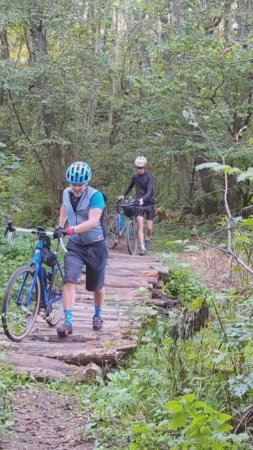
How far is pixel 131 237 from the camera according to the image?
12453mm

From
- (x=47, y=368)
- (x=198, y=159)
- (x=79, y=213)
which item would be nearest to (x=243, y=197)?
(x=198, y=159)

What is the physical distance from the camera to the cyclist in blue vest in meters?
6.03

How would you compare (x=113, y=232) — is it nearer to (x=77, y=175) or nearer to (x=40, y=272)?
(x=40, y=272)

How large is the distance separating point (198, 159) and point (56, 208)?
420cm

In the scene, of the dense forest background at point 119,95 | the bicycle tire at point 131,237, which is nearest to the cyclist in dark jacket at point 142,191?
the bicycle tire at point 131,237

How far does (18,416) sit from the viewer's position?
168 inches

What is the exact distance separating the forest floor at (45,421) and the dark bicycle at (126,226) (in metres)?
7.27

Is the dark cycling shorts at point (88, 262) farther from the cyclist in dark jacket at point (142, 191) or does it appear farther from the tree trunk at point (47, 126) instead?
the tree trunk at point (47, 126)

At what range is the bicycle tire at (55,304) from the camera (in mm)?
6711

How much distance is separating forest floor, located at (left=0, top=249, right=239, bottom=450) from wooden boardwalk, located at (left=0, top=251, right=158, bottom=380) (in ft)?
1.42

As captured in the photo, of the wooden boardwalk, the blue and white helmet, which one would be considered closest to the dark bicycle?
the wooden boardwalk

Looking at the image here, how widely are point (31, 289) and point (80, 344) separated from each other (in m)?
0.81

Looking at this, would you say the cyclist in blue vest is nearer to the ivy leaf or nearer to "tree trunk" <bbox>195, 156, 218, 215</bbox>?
the ivy leaf

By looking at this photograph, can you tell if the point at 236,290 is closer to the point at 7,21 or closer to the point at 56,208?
the point at 7,21
